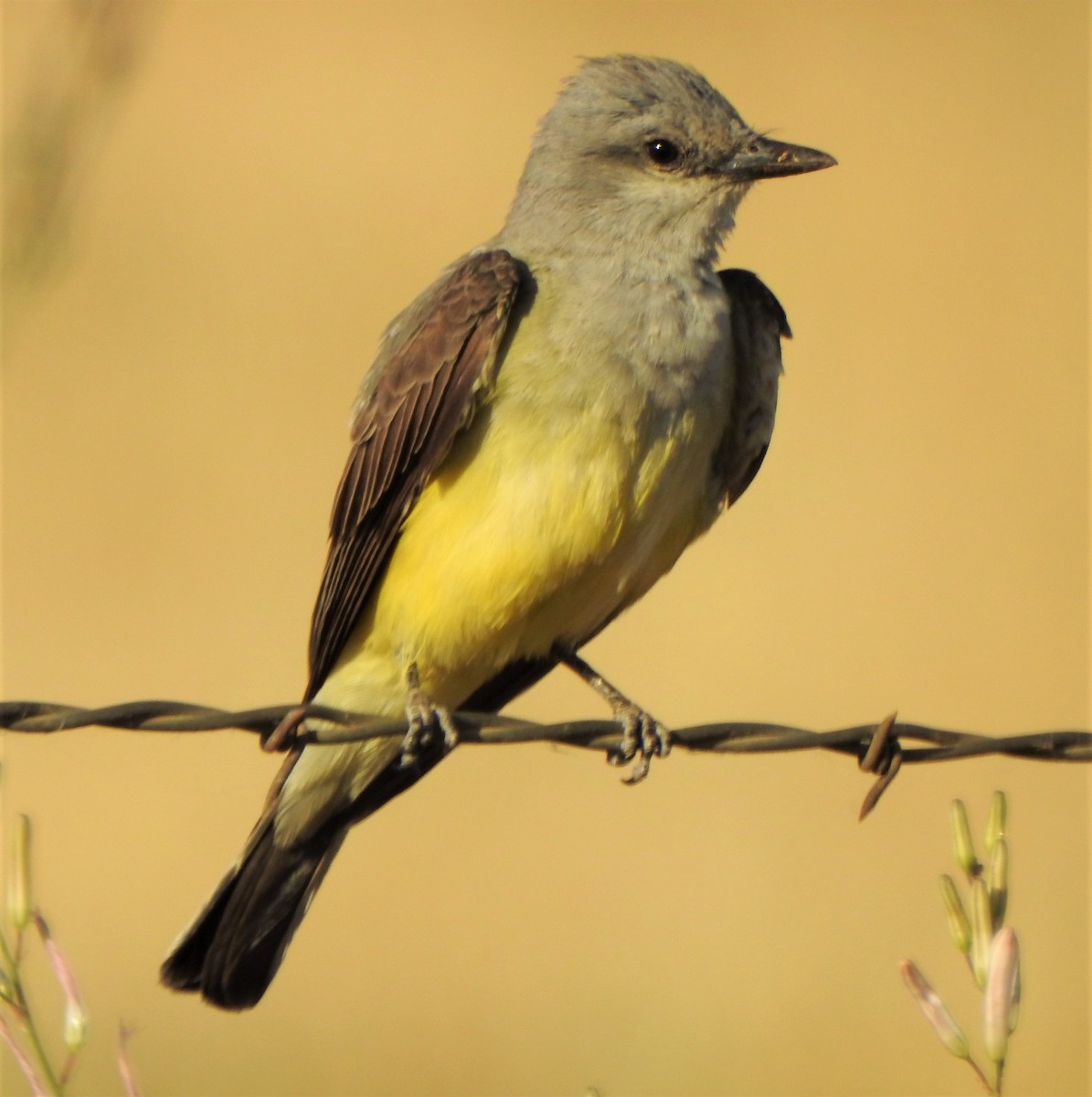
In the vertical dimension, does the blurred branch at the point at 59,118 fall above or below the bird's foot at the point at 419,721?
above

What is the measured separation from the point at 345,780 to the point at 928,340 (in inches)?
244

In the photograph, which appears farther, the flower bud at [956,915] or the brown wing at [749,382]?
the brown wing at [749,382]

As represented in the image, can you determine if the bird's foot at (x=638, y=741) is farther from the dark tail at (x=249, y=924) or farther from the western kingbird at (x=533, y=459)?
the dark tail at (x=249, y=924)

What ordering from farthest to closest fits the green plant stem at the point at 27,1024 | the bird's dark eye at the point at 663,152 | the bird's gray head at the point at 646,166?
the bird's dark eye at the point at 663,152 → the bird's gray head at the point at 646,166 → the green plant stem at the point at 27,1024

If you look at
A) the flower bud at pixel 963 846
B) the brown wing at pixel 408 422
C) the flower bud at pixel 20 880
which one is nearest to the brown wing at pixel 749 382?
the brown wing at pixel 408 422

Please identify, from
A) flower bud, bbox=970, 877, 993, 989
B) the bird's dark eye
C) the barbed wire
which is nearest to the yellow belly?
the barbed wire

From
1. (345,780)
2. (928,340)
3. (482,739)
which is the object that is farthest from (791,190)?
(482,739)

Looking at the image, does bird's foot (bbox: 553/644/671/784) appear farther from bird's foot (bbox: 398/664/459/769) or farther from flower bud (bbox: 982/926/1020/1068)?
flower bud (bbox: 982/926/1020/1068)

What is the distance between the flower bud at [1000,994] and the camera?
262 cm

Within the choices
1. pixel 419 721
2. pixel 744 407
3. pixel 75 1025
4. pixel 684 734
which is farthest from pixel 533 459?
pixel 75 1025

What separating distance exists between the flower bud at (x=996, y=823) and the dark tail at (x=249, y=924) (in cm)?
250

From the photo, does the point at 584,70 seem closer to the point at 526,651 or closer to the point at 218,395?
the point at 526,651

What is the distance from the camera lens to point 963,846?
2.72 meters

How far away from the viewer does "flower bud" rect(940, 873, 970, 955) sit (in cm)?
266
